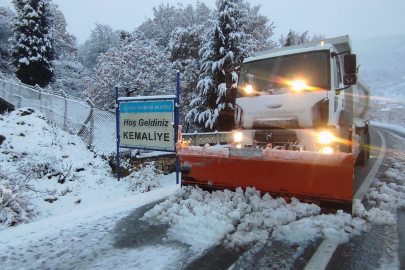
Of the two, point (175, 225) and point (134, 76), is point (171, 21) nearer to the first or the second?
point (134, 76)

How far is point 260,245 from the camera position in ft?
10.2

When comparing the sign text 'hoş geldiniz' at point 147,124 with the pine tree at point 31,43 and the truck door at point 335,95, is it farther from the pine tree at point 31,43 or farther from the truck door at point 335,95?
the pine tree at point 31,43

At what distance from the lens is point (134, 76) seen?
1938cm

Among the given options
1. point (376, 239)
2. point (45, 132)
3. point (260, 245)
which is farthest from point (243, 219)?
point (45, 132)

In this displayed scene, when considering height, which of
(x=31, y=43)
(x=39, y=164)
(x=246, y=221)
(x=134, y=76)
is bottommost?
(x=246, y=221)

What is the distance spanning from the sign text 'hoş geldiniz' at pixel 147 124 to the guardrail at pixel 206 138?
448cm

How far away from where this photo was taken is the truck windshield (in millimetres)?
5465

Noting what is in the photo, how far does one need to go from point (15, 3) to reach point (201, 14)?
19.7 meters

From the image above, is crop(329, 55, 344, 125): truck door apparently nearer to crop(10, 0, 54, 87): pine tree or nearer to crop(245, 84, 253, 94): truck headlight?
crop(245, 84, 253, 94): truck headlight

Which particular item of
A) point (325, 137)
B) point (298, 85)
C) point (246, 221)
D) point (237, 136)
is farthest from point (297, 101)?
point (246, 221)

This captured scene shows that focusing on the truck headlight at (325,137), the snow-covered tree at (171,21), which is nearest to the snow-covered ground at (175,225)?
the truck headlight at (325,137)

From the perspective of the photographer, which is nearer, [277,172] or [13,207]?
[277,172]

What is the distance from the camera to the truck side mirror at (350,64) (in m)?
5.30

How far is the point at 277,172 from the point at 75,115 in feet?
31.1
